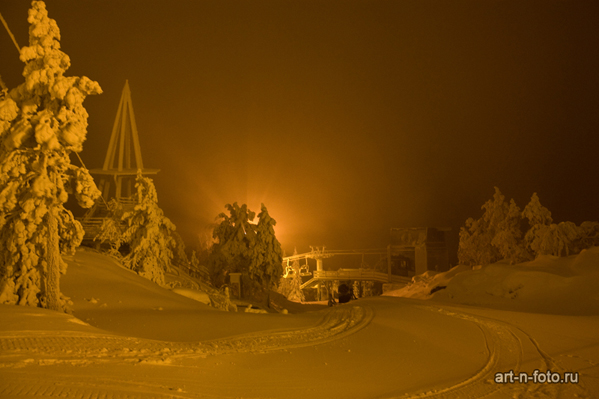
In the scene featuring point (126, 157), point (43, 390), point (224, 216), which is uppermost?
point (126, 157)

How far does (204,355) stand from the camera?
10.8 metres

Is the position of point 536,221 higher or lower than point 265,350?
higher

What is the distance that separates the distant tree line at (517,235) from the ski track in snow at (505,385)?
30534 mm

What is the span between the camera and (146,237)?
99.8 feet

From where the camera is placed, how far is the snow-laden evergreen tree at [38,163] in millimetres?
15242

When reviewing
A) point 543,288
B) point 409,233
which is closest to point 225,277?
point 543,288

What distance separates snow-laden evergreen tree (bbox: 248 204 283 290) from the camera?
40094mm

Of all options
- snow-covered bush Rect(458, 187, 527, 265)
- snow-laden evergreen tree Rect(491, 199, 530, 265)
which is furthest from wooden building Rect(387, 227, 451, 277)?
snow-laden evergreen tree Rect(491, 199, 530, 265)

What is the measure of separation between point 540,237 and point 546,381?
37814mm

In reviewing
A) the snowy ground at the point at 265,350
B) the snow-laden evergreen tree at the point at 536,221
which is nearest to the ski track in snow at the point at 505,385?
the snowy ground at the point at 265,350

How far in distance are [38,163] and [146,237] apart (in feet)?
50.2

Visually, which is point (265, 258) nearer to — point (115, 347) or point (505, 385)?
point (115, 347)

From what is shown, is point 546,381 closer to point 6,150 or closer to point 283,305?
point 6,150

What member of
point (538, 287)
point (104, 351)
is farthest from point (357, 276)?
point (104, 351)
